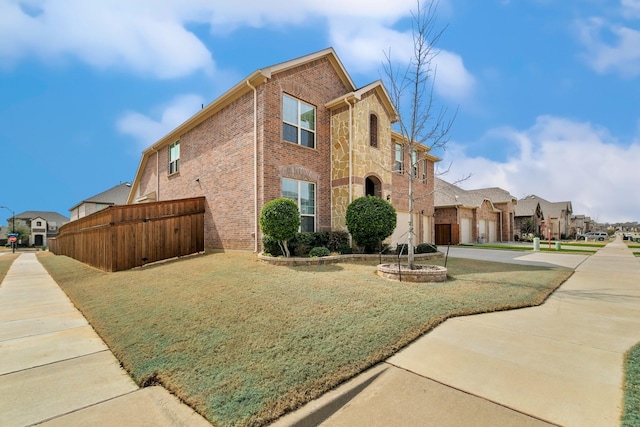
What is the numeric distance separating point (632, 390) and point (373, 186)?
11907 millimetres

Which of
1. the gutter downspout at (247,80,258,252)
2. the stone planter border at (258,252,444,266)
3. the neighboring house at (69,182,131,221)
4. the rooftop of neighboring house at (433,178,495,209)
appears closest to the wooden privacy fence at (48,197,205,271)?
the gutter downspout at (247,80,258,252)

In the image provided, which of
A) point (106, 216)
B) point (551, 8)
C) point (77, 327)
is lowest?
point (77, 327)

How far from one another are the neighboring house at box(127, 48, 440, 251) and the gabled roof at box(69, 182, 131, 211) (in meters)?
29.2

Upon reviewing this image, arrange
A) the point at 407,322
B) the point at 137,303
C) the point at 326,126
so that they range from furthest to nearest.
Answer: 1. the point at 326,126
2. the point at 137,303
3. the point at 407,322

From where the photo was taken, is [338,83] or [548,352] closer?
[548,352]

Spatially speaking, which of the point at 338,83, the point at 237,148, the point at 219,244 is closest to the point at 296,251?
the point at 219,244

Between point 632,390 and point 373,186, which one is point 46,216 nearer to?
point 373,186

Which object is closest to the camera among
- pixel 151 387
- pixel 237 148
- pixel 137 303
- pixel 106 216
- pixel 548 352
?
pixel 151 387

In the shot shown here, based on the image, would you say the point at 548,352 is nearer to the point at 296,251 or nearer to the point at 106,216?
the point at 296,251

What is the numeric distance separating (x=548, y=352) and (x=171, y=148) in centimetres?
1815

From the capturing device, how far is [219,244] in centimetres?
1221

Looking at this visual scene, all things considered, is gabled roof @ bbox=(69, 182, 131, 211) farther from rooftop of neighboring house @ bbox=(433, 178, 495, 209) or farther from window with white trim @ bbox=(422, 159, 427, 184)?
rooftop of neighboring house @ bbox=(433, 178, 495, 209)

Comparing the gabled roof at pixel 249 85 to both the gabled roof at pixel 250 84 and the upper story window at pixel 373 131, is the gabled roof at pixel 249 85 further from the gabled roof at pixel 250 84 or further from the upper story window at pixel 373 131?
the upper story window at pixel 373 131

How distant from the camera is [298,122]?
39.5ft
